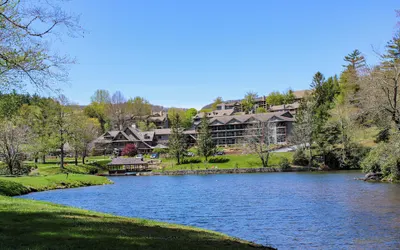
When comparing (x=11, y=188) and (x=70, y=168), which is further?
(x=70, y=168)

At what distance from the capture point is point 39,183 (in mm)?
42281

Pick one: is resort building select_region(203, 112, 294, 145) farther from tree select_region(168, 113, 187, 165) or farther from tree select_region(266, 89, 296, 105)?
tree select_region(266, 89, 296, 105)

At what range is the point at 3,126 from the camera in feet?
179

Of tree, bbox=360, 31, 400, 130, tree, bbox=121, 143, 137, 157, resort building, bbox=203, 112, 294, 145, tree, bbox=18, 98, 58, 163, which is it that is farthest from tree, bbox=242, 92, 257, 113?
tree, bbox=360, 31, 400, 130

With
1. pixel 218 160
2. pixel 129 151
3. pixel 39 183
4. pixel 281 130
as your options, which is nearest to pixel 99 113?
pixel 129 151

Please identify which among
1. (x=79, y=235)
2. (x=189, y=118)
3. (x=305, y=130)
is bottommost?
(x=79, y=235)

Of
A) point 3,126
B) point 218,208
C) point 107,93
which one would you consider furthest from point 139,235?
point 107,93

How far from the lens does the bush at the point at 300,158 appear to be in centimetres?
7862

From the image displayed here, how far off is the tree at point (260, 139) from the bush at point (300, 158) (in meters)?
6.85

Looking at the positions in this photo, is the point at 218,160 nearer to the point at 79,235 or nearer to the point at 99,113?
the point at 99,113

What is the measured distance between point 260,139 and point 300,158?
11.7 metres

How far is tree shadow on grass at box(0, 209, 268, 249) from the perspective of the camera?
361 inches

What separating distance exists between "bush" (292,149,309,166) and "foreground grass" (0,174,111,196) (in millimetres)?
42742

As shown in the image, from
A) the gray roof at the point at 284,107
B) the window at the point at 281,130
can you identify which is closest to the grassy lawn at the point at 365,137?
the window at the point at 281,130
